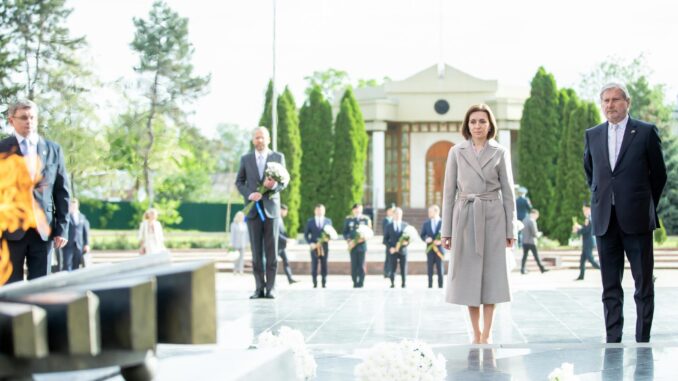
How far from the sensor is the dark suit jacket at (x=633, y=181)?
6.48 metres

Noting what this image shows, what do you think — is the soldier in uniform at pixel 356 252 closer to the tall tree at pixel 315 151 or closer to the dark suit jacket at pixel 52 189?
the dark suit jacket at pixel 52 189

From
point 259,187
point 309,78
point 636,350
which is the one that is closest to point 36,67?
point 259,187

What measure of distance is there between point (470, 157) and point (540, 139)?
31.7m

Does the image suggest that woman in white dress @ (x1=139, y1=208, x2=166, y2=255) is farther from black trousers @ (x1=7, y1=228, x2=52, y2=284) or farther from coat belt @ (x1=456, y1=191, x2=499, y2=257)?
coat belt @ (x1=456, y1=191, x2=499, y2=257)

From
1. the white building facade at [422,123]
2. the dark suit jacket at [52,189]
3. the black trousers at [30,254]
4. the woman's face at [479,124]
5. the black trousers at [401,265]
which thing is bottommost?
the black trousers at [401,265]

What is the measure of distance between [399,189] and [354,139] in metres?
3.68

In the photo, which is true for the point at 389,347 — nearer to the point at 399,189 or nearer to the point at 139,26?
the point at 399,189

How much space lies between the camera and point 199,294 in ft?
8.03

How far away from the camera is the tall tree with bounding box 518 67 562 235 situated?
37438 millimetres

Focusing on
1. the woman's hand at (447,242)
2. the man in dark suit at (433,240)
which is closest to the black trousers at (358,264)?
the man in dark suit at (433,240)

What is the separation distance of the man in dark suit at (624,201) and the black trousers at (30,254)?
4.00 metres

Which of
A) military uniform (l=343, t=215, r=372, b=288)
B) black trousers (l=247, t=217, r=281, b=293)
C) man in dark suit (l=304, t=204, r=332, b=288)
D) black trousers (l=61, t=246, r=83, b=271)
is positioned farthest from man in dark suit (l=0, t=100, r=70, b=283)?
man in dark suit (l=304, t=204, r=332, b=288)

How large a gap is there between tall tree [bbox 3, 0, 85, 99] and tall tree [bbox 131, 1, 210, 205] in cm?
1245

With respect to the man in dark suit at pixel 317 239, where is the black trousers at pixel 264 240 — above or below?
above
